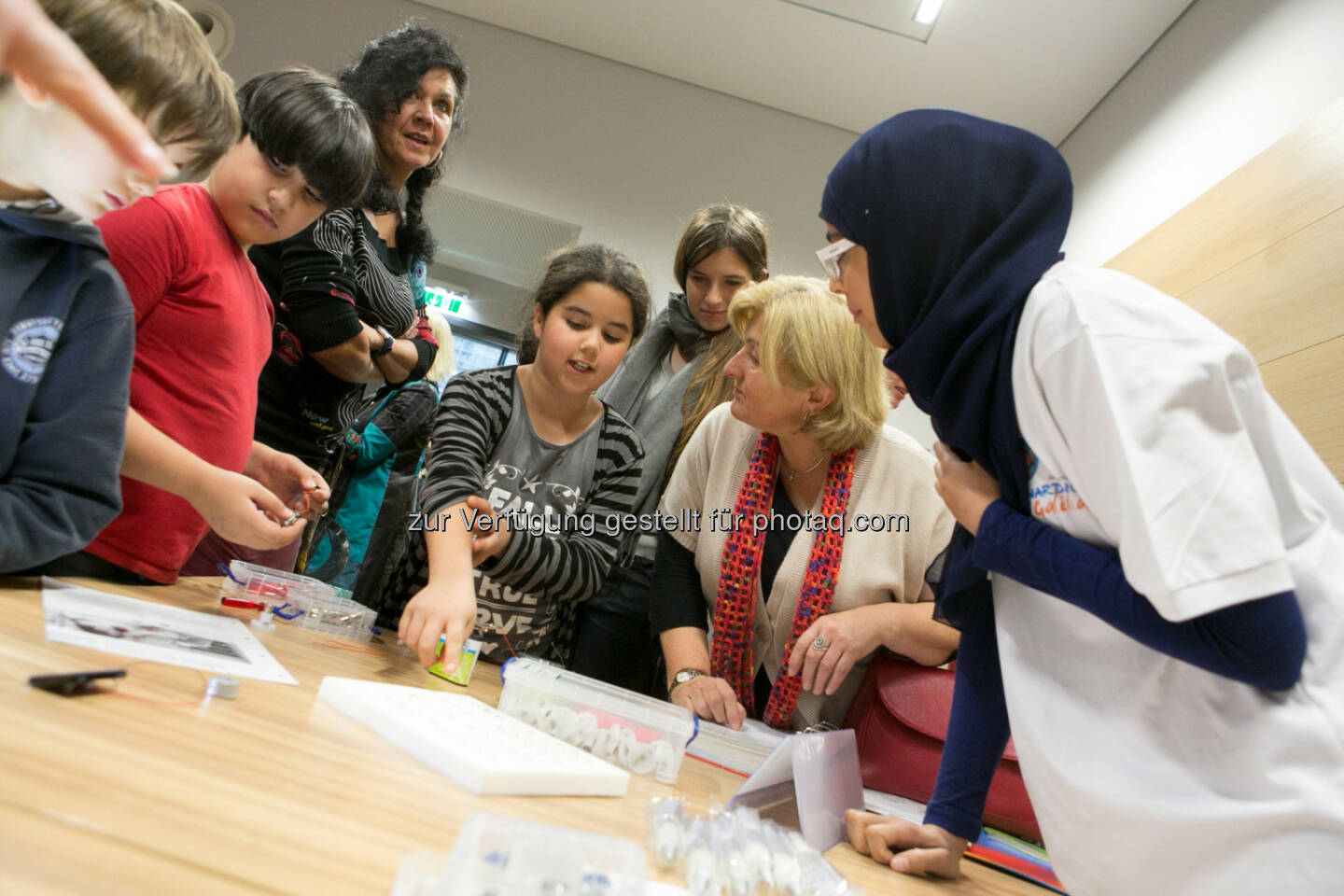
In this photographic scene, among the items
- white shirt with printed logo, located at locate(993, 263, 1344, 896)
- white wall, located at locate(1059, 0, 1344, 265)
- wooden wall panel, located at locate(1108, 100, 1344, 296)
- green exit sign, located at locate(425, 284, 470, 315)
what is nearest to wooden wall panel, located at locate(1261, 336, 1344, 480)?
wooden wall panel, located at locate(1108, 100, 1344, 296)

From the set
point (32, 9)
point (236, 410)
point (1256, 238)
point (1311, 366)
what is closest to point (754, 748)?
point (236, 410)

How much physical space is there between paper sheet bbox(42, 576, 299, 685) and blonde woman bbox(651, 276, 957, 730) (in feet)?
2.14

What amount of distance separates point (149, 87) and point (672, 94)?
12.1 feet

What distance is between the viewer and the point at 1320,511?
630 mm

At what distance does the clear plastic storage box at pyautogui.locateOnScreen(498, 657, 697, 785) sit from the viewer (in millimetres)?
844

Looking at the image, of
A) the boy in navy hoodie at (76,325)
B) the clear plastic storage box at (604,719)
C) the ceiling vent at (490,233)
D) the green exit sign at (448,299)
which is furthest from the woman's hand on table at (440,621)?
the green exit sign at (448,299)

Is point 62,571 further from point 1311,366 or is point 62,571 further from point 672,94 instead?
point 672,94

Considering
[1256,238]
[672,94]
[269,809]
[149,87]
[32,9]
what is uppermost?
[672,94]

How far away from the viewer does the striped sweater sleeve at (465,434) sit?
126 cm

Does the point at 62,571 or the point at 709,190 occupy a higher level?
the point at 709,190

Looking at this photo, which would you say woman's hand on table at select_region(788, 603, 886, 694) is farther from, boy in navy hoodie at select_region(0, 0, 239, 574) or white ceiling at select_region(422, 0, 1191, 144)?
white ceiling at select_region(422, 0, 1191, 144)

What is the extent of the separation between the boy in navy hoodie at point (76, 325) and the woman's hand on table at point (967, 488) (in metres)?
0.74

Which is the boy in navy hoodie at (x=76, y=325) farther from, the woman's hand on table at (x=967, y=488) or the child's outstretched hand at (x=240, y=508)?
the woman's hand on table at (x=967, y=488)

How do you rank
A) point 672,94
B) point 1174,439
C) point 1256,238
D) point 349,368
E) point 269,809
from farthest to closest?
point 672,94 → point 1256,238 → point 349,368 → point 1174,439 → point 269,809
